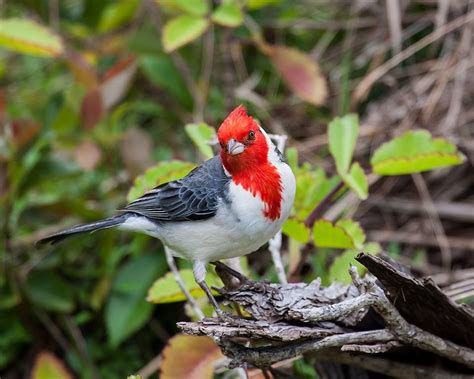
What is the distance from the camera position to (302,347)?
2.50 m

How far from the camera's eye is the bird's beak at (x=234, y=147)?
8.96ft

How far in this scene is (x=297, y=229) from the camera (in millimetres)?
2943

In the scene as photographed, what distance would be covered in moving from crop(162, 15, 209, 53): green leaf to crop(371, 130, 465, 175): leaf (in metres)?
1.27

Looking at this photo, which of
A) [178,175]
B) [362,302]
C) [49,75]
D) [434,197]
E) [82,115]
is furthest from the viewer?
[49,75]

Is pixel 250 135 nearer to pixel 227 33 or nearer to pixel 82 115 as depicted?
pixel 82 115

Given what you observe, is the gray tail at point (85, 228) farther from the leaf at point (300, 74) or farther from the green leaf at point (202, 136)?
the leaf at point (300, 74)

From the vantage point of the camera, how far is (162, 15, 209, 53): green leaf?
3.82 metres

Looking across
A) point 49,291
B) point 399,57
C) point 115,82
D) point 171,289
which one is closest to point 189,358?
point 171,289

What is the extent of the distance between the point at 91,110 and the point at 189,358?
6.00ft

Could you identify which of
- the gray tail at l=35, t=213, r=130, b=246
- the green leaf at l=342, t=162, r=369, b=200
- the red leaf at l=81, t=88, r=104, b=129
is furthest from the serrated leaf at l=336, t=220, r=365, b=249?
the red leaf at l=81, t=88, r=104, b=129

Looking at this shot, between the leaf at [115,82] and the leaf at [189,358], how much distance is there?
1.82m

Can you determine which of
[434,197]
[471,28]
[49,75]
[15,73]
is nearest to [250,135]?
[434,197]

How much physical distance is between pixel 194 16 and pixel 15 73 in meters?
2.39

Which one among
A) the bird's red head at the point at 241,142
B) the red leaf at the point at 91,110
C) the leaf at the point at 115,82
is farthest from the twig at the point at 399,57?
the bird's red head at the point at 241,142
